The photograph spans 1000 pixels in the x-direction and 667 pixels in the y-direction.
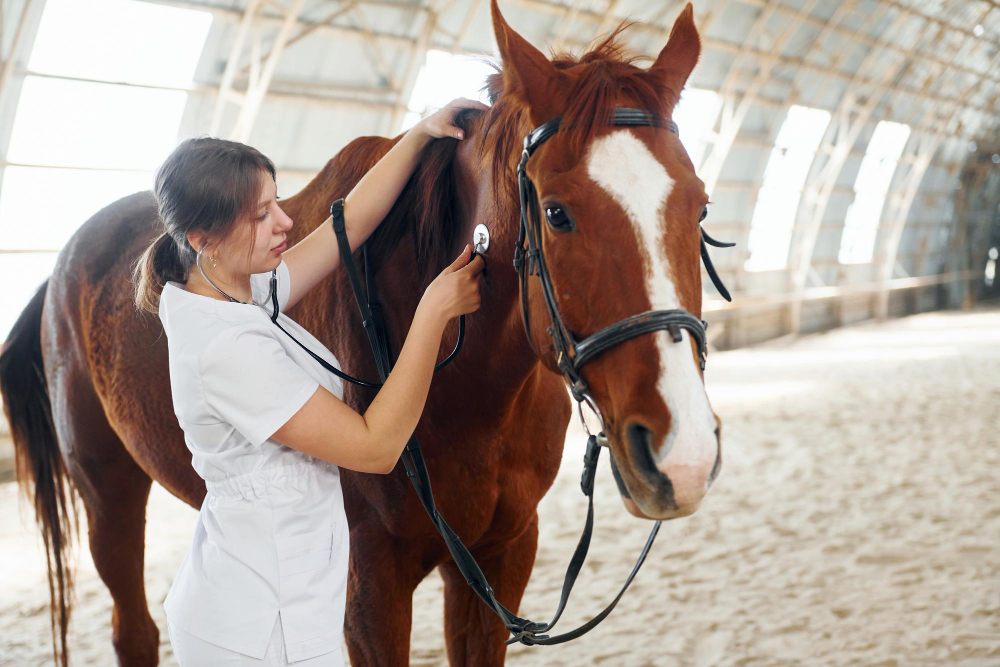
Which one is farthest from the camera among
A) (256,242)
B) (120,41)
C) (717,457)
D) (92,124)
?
(92,124)

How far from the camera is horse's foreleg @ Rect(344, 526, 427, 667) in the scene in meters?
1.44

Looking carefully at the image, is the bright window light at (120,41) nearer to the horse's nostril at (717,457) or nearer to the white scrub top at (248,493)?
the white scrub top at (248,493)

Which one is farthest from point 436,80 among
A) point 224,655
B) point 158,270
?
point 224,655

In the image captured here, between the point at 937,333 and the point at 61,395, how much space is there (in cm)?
1361

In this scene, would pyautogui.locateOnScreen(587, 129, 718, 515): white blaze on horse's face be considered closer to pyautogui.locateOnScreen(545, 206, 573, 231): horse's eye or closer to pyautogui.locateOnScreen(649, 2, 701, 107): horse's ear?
pyautogui.locateOnScreen(545, 206, 573, 231): horse's eye

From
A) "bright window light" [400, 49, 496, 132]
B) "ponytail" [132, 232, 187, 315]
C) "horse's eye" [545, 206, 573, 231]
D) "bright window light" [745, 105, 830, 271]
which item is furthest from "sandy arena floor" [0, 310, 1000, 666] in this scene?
"bright window light" [745, 105, 830, 271]

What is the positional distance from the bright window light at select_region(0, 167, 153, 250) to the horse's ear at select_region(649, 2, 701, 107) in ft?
19.0

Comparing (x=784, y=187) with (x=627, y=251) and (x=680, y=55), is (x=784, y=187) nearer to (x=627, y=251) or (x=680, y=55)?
(x=680, y=55)

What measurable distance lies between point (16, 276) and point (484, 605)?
19.1 ft

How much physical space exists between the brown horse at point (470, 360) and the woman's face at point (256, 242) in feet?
1.05

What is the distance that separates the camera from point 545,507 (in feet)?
14.8

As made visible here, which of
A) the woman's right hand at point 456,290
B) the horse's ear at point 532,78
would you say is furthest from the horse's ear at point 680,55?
the woman's right hand at point 456,290

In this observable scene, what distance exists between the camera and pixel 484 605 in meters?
1.65

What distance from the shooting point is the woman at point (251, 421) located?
105 cm
